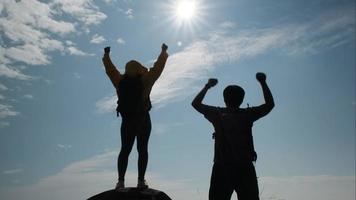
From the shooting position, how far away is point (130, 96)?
8.78m

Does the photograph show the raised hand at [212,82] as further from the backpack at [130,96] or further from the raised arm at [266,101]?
the backpack at [130,96]

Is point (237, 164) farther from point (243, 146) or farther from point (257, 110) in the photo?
point (257, 110)

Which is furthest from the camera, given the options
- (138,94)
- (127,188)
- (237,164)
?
(138,94)

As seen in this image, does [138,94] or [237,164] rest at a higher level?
[138,94]

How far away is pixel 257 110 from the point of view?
6.80m

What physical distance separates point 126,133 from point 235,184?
9.50 ft

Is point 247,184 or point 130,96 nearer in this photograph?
point 247,184

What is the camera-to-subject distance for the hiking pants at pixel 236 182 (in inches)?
253

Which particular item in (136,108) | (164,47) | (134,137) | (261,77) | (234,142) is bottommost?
(234,142)

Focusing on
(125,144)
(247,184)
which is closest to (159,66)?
(125,144)

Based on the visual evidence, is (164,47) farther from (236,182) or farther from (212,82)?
(236,182)

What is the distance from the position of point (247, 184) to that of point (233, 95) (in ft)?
4.54

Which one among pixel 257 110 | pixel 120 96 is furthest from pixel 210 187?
pixel 120 96

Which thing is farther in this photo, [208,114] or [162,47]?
[162,47]
